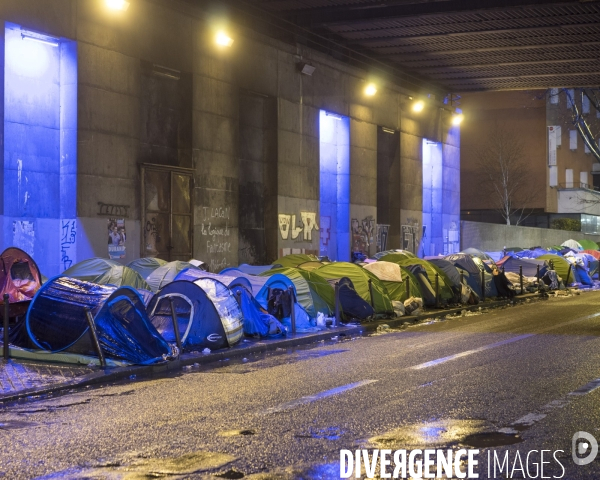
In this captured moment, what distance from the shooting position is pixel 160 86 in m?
25.9

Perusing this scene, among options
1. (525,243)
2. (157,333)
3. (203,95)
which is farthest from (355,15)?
(525,243)

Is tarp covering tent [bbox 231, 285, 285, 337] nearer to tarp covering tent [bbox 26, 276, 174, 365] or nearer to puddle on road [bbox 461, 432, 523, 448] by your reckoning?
tarp covering tent [bbox 26, 276, 174, 365]

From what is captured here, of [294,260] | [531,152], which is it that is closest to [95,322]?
[294,260]

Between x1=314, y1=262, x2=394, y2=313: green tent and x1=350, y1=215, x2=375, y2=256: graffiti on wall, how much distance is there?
45.7 ft

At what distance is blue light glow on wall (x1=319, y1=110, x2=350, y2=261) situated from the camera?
1389 inches

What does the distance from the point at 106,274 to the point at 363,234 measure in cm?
1954

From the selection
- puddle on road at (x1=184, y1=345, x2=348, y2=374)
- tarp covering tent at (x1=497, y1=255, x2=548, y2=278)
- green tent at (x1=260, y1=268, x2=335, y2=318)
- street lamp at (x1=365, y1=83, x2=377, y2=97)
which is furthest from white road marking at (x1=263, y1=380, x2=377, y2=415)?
street lamp at (x1=365, y1=83, x2=377, y2=97)

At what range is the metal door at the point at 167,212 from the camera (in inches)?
981

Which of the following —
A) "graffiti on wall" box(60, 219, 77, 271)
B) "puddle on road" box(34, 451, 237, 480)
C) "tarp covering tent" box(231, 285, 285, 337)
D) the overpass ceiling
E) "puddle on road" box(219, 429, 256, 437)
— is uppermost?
the overpass ceiling

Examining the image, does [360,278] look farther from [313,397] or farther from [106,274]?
[313,397]

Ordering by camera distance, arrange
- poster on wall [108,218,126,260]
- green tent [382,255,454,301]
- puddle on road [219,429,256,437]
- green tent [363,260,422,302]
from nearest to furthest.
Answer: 1. puddle on road [219,429,256,437]
2. poster on wall [108,218,126,260]
3. green tent [363,260,422,302]
4. green tent [382,255,454,301]

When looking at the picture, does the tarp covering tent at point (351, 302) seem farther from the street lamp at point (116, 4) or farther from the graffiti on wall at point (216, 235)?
the street lamp at point (116, 4)

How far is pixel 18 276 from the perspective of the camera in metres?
18.6

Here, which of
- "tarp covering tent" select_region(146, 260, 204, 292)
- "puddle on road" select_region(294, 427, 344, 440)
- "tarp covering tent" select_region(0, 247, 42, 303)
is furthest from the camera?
"tarp covering tent" select_region(146, 260, 204, 292)
